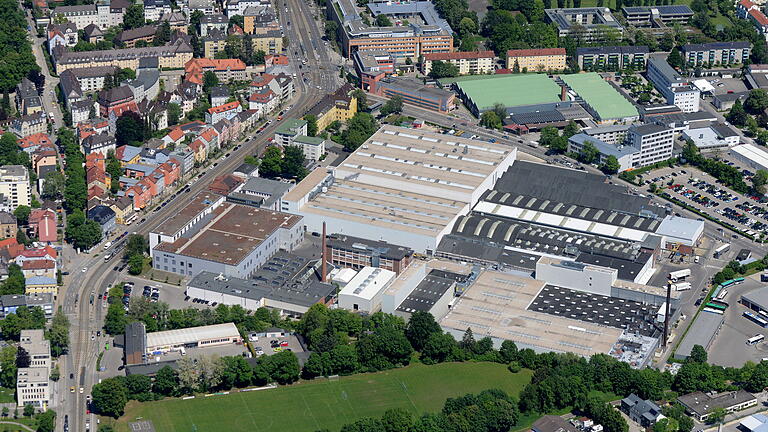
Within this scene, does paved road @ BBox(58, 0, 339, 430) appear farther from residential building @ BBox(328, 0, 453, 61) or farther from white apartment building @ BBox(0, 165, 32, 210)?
white apartment building @ BBox(0, 165, 32, 210)

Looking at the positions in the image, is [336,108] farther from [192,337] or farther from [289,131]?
[192,337]

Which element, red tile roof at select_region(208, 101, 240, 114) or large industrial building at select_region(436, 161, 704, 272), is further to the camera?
red tile roof at select_region(208, 101, 240, 114)

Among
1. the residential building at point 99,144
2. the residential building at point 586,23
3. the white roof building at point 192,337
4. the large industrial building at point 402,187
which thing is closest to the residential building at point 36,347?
the white roof building at point 192,337

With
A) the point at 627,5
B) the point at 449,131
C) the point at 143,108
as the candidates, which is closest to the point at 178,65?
the point at 143,108

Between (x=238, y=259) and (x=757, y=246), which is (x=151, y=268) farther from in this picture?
(x=757, y=246)

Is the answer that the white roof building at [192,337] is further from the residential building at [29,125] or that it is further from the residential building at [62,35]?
the residential building at [62,35]

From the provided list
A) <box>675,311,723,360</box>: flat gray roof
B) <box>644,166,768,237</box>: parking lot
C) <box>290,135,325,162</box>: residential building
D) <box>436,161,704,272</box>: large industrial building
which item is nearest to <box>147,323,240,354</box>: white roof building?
<box>436,161,704,272</box>: large industrial building
